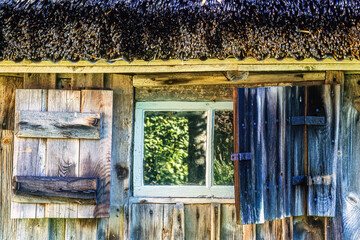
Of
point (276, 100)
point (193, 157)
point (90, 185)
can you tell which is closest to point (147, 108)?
point (193, 157)

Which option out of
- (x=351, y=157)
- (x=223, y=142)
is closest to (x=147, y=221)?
(x=223, y=142)

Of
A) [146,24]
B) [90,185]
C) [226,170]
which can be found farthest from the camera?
[226,170]

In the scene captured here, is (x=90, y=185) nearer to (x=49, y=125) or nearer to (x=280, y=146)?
(x=49, y=125)

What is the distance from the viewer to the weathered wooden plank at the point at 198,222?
3.46 metres

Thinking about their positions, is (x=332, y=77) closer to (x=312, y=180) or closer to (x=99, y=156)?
(x=312, y=180)

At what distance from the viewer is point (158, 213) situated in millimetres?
3457

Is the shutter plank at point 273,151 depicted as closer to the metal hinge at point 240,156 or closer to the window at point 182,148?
the metal hinge at point 240,156

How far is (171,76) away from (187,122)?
0.40 m

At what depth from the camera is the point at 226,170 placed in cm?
358

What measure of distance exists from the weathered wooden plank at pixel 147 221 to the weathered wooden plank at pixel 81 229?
0.30m

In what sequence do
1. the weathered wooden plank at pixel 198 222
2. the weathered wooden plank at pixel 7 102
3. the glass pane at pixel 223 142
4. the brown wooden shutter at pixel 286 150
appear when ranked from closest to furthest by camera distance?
the brown wooden shutter at pixel 286 150 < the weathered wooden plank at pixel 198 222 < the glass pane at pixel 223 142 < the weathered wooden plank at pixel 7 102

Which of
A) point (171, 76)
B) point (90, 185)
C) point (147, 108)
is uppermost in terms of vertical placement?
point (171, 76)

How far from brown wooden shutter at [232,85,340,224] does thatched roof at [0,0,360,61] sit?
1.16 ft

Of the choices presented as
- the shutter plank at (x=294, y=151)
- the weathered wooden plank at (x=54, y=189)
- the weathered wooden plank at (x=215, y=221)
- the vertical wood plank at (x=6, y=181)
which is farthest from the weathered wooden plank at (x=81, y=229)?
the shutter plank at (x=294, y=151)
